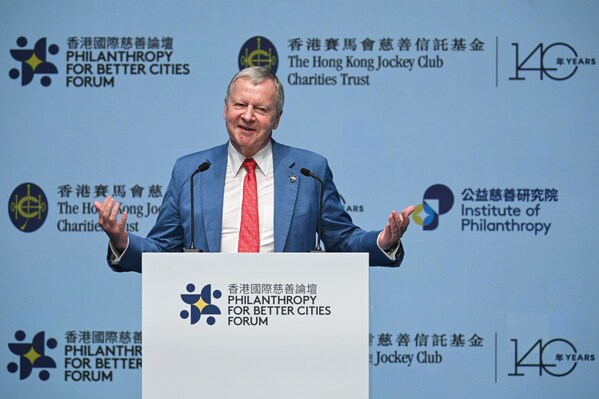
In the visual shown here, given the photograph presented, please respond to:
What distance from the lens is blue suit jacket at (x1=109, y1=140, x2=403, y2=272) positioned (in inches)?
119

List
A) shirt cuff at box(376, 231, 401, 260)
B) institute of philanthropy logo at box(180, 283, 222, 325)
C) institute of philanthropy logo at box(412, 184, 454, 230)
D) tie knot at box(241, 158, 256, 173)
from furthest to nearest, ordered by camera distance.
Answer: institute of philanthropy logo at box(412, 184, 454, 230), tie knot at box(241, 158, 256, 173), shirt cuff at box(376, 231, 401, 260), institute of philanthropy logo at box(180, 283, 222, 325)

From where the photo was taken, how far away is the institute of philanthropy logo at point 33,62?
4.59 metres

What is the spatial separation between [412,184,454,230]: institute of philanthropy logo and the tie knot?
1.57 meters

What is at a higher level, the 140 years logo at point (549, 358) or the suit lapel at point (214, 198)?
the suit lapel at point (214, 198)

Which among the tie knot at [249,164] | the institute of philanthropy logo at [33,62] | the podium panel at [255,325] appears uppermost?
the institute of philanthropy logo at [33,62]

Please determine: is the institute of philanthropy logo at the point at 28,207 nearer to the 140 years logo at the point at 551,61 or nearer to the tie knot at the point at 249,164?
the tie knot at the point at 249,164

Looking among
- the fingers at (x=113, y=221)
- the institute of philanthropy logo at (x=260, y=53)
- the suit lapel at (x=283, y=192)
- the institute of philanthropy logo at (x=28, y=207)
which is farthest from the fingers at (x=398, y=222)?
the institute of philanthropy logo at (x=28, y=207)

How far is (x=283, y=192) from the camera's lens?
309 cm

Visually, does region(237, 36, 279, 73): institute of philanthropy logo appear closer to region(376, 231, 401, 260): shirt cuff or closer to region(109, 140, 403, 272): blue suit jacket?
region(109, 140, 403, 272): blue suit jacket

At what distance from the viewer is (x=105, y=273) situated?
181 inches

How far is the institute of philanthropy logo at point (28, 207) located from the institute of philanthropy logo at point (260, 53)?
4.19 ft

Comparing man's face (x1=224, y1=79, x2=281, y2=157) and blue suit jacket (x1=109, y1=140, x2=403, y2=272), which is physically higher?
man's face (x1=224, y1=79, x2=281, y2=157)

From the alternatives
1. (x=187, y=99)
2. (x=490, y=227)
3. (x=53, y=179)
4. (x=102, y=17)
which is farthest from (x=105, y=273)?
(x=490, y=227)

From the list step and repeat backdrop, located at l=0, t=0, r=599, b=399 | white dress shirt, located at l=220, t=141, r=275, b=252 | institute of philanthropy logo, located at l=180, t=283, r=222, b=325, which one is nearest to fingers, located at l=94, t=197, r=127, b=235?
institute of philanthropy logo, located at l=180, t=283, r=222, b=325
